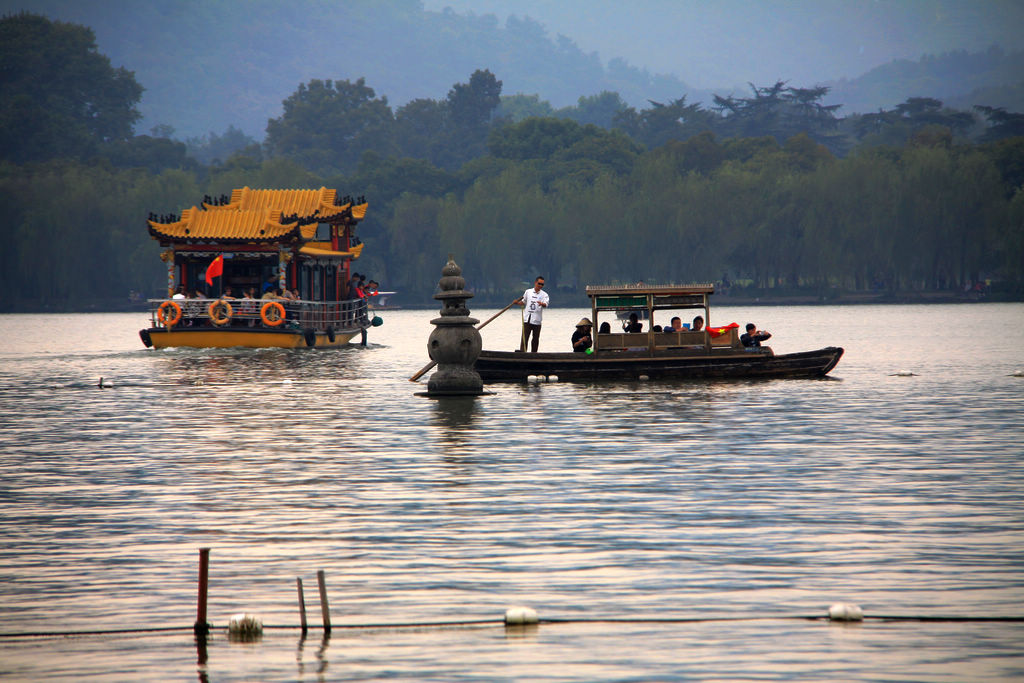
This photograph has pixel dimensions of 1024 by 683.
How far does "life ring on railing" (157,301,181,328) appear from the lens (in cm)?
4147

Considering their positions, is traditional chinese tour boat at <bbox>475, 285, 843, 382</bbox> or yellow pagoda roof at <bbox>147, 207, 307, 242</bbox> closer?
traditional chinese tour boat at <bbox>475, 285, 843, 382</bbox>

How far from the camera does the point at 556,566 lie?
9.18 meters

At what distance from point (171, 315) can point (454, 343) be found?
20867mm

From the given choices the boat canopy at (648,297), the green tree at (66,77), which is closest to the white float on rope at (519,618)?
the boat canopy at (648,297)

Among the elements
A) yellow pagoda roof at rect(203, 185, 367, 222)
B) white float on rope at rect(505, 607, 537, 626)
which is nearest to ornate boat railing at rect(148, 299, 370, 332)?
yellow pagoda roof at rect(203, 185, 367, 222)

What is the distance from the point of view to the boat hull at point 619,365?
26906mm

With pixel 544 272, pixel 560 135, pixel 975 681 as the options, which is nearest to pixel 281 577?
pixel 975 681

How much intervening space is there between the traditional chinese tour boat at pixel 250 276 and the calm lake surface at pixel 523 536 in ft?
60.7

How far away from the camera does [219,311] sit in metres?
41.2

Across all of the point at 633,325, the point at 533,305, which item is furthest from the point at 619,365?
the point at 533,305

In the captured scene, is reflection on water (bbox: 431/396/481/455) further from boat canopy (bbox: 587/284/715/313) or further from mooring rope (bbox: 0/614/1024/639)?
mooring rope (bbox: 0/614/1024/639)

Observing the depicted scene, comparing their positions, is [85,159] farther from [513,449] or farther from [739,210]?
[513,449]

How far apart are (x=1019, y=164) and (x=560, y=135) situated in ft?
151

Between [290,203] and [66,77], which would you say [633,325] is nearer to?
[290,203]
